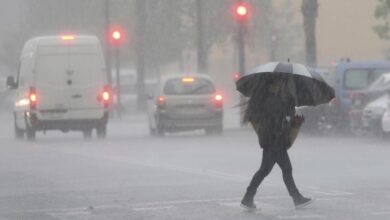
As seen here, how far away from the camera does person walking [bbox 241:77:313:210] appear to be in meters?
14.0

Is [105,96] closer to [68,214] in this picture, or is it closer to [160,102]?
[160,102]

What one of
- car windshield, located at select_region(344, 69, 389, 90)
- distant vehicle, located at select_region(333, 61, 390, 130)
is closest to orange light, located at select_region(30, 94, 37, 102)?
distant vehicle, located at select_region(333, 61, 390, 130)

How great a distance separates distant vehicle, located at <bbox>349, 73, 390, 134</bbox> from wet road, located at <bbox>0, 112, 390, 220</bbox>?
0.53 m

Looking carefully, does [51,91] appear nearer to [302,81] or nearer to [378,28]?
[302,81]

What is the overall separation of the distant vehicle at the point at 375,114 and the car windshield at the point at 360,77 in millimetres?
2336

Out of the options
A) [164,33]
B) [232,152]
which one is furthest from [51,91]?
[164,33]

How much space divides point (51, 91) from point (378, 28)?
23982 mm

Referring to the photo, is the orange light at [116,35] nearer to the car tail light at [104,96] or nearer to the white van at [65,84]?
the white van at [65,84]

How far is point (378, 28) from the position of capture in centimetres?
5238

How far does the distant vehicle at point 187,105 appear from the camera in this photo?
3216cm

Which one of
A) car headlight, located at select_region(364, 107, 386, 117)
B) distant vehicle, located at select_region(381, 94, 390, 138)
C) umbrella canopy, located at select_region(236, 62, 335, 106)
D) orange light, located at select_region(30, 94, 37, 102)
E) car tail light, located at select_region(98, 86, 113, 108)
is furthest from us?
car tail light, located at select_region(98, 86, 113, 108)

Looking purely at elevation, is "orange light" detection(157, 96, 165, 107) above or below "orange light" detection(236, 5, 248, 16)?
below

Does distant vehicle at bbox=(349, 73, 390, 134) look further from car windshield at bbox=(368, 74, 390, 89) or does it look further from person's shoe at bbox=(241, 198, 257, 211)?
person's shoe at bbox=(241, 198, 257, 211)

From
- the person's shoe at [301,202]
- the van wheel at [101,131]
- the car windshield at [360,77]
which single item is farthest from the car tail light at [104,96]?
the person's shoe at [301,202]
